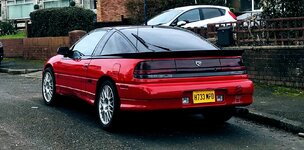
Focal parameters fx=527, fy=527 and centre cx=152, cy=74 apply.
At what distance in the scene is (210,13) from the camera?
17.0 meters

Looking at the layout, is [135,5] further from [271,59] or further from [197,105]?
[197,105]

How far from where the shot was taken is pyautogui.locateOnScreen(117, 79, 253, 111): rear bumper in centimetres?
660

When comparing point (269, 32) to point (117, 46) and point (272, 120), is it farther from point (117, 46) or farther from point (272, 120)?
point (117, 46)

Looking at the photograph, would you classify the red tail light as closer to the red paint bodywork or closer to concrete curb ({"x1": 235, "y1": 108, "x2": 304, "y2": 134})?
the red paint bodywork

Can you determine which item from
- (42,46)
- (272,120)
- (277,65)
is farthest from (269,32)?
(42,46)

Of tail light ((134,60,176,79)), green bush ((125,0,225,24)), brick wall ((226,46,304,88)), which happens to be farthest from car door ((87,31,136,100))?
green bush ((125,0,225,24))

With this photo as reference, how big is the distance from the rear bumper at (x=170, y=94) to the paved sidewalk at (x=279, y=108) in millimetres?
920

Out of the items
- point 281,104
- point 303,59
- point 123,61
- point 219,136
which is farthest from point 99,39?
point 303,59

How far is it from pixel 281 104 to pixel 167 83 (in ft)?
9.76

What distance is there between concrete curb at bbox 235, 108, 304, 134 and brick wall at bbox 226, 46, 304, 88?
250 cm

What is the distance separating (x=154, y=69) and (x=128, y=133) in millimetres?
1015

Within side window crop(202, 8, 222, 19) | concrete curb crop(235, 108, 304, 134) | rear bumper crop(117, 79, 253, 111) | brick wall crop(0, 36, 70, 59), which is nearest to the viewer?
rear bumper crop(117, 79, 253, 111)

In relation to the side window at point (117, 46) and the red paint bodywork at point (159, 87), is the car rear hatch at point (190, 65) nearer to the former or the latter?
the red paint bodywork at point (159, 87)

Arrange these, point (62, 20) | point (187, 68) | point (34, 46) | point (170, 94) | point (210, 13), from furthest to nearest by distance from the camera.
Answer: point (34, 46) < point (62, 20) < point (210, 13) < point (187, 68) < point (170, 94)
